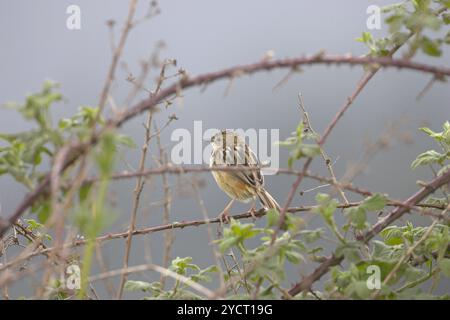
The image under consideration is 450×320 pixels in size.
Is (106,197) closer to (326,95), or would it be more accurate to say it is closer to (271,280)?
(271,280)

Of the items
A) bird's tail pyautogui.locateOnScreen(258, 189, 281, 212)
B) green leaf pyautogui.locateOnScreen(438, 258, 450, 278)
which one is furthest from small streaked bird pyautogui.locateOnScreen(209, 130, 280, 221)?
green leaf pyautogui.locateOnScreen(438, 258, 450, 278)

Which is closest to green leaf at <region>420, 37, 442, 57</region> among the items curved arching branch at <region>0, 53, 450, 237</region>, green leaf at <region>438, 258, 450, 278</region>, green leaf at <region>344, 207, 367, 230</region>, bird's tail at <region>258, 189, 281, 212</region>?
curved arching branch at <region>0, 53, 450, 237</region>

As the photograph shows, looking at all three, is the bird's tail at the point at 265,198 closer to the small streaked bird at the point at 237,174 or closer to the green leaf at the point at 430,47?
the small streaked bird at the point at 237,174

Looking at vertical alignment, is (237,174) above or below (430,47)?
above

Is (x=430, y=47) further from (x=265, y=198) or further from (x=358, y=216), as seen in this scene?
(x=265, y=198)

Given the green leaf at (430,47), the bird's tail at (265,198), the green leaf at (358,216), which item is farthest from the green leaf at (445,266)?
the bird's tail at (265,198)

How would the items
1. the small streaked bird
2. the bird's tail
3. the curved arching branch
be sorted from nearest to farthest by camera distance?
1. the curved arching branch
2. the bird's tail
3. the small streaked bird

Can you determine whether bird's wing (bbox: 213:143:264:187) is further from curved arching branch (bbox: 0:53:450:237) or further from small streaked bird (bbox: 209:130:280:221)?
curved arching branch (bbox: 0:53:450:237)

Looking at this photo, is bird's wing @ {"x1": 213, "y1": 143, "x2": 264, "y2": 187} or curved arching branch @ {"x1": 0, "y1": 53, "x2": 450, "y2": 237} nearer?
curved arching branch @ {"x1": 0, "y1": 53, "x2": 450, "y2": 237}

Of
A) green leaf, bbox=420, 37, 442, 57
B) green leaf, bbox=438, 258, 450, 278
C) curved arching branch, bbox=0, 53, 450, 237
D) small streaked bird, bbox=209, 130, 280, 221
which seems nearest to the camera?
curved arching branch, bbox=0, 53, 450, 237

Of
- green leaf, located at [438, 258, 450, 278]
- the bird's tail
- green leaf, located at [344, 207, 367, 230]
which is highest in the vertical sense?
the bird's tail

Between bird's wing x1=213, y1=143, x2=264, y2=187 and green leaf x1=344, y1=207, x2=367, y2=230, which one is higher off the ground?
bird's wing x1=213, y1=143, x2=264, y2=187

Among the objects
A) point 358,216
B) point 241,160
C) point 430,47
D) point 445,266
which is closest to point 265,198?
point 241,160
